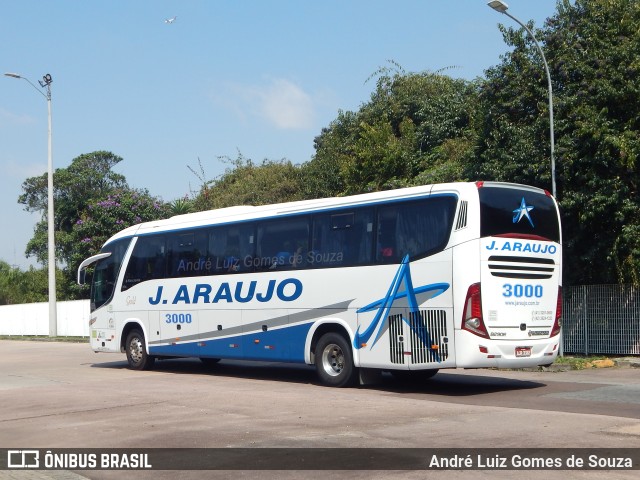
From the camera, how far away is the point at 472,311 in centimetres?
1412

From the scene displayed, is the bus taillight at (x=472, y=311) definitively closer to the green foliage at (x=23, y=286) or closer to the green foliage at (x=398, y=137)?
the green foliage at (x=398, y=137)

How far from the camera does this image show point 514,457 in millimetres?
8758

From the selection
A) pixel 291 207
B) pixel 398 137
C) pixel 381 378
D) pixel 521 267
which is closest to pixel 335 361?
pixel 381 378

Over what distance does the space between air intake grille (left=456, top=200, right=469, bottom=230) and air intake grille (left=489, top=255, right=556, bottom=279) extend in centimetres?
Result: 72

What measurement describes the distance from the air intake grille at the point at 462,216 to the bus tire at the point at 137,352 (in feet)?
32.6

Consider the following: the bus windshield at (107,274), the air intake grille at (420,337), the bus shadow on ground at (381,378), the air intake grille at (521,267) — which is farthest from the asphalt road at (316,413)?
the bus windshield at (107,274)

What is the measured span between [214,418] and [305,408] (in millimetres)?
1530

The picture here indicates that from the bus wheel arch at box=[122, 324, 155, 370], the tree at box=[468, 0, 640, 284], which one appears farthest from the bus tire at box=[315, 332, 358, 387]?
the tree at box=[468, 0, 640, 284]

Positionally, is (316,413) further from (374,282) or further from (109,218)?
(109,218)

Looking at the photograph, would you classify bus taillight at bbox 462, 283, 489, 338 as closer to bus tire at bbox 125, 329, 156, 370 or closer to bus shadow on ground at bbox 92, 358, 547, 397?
bus shadow on ground at bbox 92, 358, 547, 397

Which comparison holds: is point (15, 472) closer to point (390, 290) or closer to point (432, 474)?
point (432, 474)

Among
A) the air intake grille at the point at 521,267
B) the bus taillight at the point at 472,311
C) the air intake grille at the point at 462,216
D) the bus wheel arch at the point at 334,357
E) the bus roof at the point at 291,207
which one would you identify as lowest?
the bus wheel arch at the point at 334,357

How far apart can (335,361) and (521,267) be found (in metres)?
4.02

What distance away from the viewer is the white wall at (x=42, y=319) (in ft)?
146
